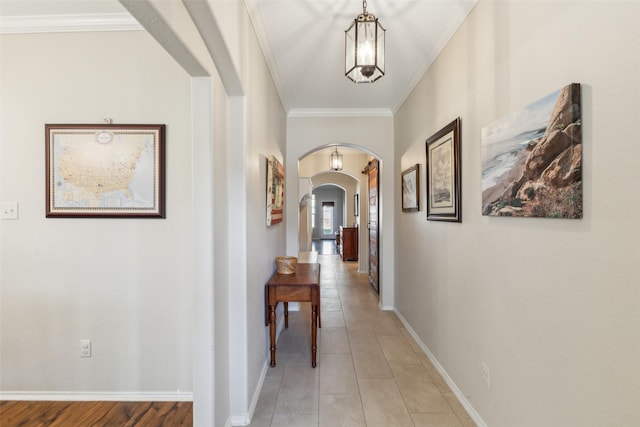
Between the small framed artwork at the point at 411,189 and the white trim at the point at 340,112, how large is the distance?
102 cm

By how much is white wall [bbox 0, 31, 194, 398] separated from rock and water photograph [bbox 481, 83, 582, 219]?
1.98m

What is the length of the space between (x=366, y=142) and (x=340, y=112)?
544mm

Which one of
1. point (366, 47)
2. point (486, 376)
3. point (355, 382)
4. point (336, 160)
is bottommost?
point (355, 382)

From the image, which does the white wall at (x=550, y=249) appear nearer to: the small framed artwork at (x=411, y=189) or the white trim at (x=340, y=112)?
the small framed artwork at (x=411, y=189)

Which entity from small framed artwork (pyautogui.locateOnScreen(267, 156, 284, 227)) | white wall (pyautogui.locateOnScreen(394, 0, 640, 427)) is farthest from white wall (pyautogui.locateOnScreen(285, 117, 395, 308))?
white wall (pyautogui.locateOnScreen(394, 0, 640, 427))

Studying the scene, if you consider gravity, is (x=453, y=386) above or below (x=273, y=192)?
below

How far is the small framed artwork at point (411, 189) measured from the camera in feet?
9.71

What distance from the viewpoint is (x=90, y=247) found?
6.72 ft

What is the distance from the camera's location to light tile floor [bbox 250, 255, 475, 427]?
6.22 feet

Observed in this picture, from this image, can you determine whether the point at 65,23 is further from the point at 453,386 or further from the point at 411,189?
the point at 453,386

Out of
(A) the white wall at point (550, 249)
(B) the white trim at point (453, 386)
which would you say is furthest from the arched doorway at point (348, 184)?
(A) the white wall at point (550, 249)

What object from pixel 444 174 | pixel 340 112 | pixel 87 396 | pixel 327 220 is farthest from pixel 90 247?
pixel 327 220

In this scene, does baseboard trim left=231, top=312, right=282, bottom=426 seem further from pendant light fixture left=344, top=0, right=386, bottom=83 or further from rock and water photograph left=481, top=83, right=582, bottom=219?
pendant light fixture left=344, top=0, right=386, bottom=83

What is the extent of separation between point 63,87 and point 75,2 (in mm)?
560
